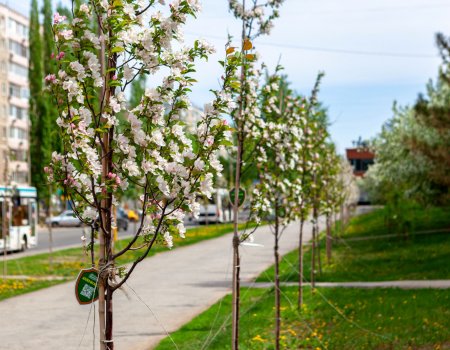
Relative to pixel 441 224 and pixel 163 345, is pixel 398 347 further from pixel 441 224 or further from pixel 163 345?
pixel 441 224

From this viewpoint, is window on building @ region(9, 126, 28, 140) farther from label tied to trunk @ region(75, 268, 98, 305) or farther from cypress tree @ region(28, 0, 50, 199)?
label tied to trunk @ region(75, 268, 98, 305)

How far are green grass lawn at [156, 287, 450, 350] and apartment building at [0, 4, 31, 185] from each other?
67.1 metres

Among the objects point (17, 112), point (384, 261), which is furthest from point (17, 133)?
point (384, 261)

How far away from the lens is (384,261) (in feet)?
77.6

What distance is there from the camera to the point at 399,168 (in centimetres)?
3422

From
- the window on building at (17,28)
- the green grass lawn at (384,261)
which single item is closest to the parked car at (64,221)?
the window on building at (17,28)

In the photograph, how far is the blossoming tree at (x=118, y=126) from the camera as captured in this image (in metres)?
5.43

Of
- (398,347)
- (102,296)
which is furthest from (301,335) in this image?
(102,296)

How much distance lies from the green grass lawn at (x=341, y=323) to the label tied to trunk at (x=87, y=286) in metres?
4.12

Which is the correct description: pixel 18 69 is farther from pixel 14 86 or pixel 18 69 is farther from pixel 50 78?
pixel 50 78

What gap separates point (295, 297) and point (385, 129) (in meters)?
23.7

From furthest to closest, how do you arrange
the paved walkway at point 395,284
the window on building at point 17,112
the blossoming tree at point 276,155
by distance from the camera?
the window on building at point 17,112
the paved walkway at point 395,284
the blossoming tree at point 276,155

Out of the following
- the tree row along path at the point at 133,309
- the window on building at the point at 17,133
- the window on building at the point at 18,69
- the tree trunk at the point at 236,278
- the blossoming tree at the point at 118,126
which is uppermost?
the window on building at the point at 18,69

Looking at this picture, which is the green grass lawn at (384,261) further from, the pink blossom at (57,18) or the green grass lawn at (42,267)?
the pink blossom at (57,18)
